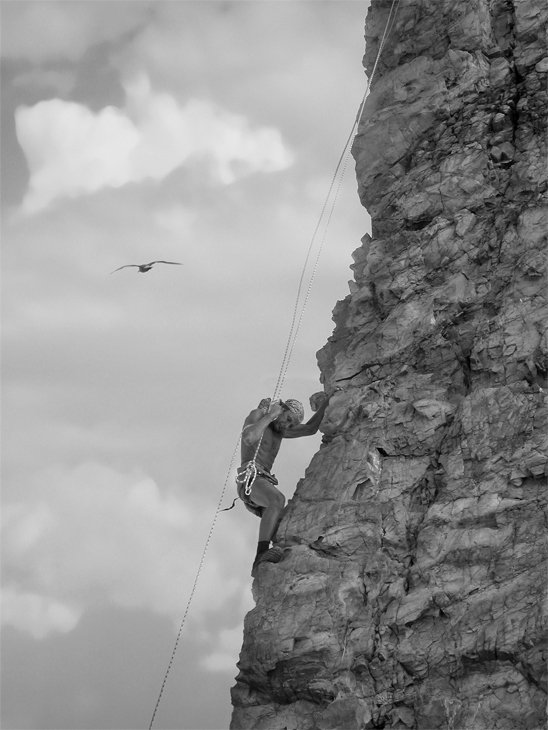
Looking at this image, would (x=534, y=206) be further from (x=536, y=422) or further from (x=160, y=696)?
(x=160, y=696)

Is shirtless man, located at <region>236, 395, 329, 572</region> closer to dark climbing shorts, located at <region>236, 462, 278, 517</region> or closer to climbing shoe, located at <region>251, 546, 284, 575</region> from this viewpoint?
dark climbing shorts, located at <region>236, 462, 278, 517</region>

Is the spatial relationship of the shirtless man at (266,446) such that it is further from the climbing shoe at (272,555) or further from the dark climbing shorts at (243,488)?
the climbing shoe at (272,555)

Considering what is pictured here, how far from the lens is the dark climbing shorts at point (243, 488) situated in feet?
67.7

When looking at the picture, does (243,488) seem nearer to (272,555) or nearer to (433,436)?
(272,555)

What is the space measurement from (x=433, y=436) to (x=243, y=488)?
3875 millimetres

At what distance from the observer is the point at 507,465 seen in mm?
17969

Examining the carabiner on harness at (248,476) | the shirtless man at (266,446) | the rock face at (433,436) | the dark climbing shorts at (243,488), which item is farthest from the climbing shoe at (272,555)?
the carabiner on harness at (248,476)

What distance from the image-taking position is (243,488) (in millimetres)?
20688

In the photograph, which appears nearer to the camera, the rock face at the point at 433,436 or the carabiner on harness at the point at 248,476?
the rock face at the point at 433,436

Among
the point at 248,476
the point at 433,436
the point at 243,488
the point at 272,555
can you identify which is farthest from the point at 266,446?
the point at 433,436

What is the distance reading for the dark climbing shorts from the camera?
67.7ft

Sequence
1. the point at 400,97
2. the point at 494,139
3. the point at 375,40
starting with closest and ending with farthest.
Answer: the point at 494,139
the point at 400,97
the point at 375,40

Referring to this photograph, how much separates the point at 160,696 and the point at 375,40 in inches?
569

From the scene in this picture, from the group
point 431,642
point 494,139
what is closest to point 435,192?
point 494,139
